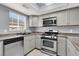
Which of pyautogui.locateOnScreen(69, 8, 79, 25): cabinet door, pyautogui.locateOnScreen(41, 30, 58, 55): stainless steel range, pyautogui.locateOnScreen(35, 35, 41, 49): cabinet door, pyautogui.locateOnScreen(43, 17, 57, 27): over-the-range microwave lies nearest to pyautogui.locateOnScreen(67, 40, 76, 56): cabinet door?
pyautogui.locateOnScreen(41, 30, 58, 55): stainless steel range

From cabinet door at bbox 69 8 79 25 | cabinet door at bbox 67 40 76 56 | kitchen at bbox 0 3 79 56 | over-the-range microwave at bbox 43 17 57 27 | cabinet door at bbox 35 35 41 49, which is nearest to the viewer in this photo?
cabinet door at bbox 67 40 76 56

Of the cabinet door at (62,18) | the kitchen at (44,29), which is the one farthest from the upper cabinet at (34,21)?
the cabinet door at (62,18)

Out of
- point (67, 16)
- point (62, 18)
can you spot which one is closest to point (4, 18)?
point (62, 18)

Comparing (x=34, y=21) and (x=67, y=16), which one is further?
(x=34, y=21)

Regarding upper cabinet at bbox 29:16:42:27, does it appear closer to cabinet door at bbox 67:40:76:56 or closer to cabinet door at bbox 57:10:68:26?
cabinet door at bbox 57:10:68:26

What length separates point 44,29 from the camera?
323 cm

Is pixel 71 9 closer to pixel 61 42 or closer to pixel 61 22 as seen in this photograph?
pixel 61 22

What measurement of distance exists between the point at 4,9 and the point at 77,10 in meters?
2.25

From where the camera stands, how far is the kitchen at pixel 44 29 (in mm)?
1762

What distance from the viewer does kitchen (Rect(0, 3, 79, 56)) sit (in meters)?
1.76

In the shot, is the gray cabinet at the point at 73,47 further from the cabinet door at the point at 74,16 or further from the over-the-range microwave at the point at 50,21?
the over-the-range microwave at the point at 50,21

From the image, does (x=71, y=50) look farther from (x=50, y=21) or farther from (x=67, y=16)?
(x=50, y=21)

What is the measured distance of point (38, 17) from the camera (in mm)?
3189

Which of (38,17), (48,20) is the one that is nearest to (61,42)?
(48,20)
